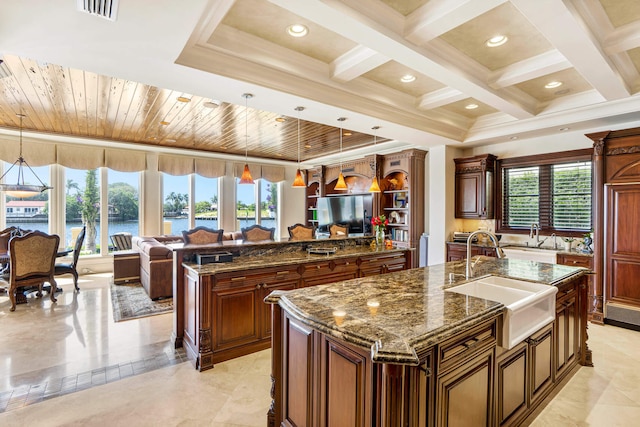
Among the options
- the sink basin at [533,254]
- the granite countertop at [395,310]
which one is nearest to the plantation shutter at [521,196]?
the sink basin at [533,254]

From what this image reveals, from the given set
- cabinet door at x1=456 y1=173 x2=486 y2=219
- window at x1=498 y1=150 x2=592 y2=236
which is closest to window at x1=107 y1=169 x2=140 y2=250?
cabinet door at x1=456 y1=173 x2=486 y2=219

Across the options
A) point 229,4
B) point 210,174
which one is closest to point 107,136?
point 210,174

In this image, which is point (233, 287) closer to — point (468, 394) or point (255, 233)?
point (255, 233)

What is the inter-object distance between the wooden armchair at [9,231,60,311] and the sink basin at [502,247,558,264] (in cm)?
705

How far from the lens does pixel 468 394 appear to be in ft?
5.18

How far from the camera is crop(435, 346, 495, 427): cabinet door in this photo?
56.3 inches

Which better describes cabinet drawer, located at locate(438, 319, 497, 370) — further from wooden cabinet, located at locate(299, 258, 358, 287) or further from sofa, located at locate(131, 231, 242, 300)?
sofa, located at locate(131, 231, 242, 300)

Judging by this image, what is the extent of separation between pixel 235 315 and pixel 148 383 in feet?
2.87

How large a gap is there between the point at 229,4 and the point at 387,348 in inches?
90.0

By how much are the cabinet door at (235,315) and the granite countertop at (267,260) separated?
18cm

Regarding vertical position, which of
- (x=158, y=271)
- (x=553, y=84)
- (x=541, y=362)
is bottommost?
(x=541, y=362)

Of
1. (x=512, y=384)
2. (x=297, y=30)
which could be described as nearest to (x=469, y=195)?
(x=512, y=384)

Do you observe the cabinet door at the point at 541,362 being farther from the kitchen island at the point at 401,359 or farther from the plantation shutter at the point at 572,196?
the plantation shutter at the point at 572,196

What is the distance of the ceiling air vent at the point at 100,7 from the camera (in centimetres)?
183
